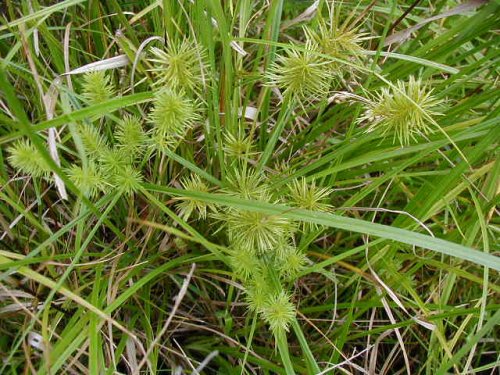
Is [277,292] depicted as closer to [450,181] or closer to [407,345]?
[450,181]

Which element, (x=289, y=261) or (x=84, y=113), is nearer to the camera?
(x=84, y=113)

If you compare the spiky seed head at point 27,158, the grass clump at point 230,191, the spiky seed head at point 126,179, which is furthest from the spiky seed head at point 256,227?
the spiky seed head at point 27,158

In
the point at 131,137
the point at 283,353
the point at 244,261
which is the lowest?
the point at 283,353

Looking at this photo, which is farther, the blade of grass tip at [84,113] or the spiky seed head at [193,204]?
the spiky seed head at [193,204]

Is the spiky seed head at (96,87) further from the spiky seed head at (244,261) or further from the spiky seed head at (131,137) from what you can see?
the spiky seed head at (244,261)

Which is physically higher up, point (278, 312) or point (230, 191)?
point (230, 191)

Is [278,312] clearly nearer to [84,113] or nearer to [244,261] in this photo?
[244,261]

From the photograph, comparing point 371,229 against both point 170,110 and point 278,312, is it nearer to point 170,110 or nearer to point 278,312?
point 278,312

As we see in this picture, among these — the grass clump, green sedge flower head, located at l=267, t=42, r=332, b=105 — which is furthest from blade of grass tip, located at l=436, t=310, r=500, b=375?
green sedge flower head, located at l=267, t=42, r=332, b=105

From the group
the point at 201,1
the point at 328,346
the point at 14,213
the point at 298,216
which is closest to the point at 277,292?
the point at 298,216

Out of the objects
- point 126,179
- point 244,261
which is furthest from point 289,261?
point 126,179

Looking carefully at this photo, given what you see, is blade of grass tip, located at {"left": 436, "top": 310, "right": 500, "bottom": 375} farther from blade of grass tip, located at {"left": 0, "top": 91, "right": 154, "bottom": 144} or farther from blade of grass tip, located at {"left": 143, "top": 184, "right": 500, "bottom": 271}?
blade of grass tip, located at {"left": 0, "top": 91, "right": 154, "bottom": 144}
